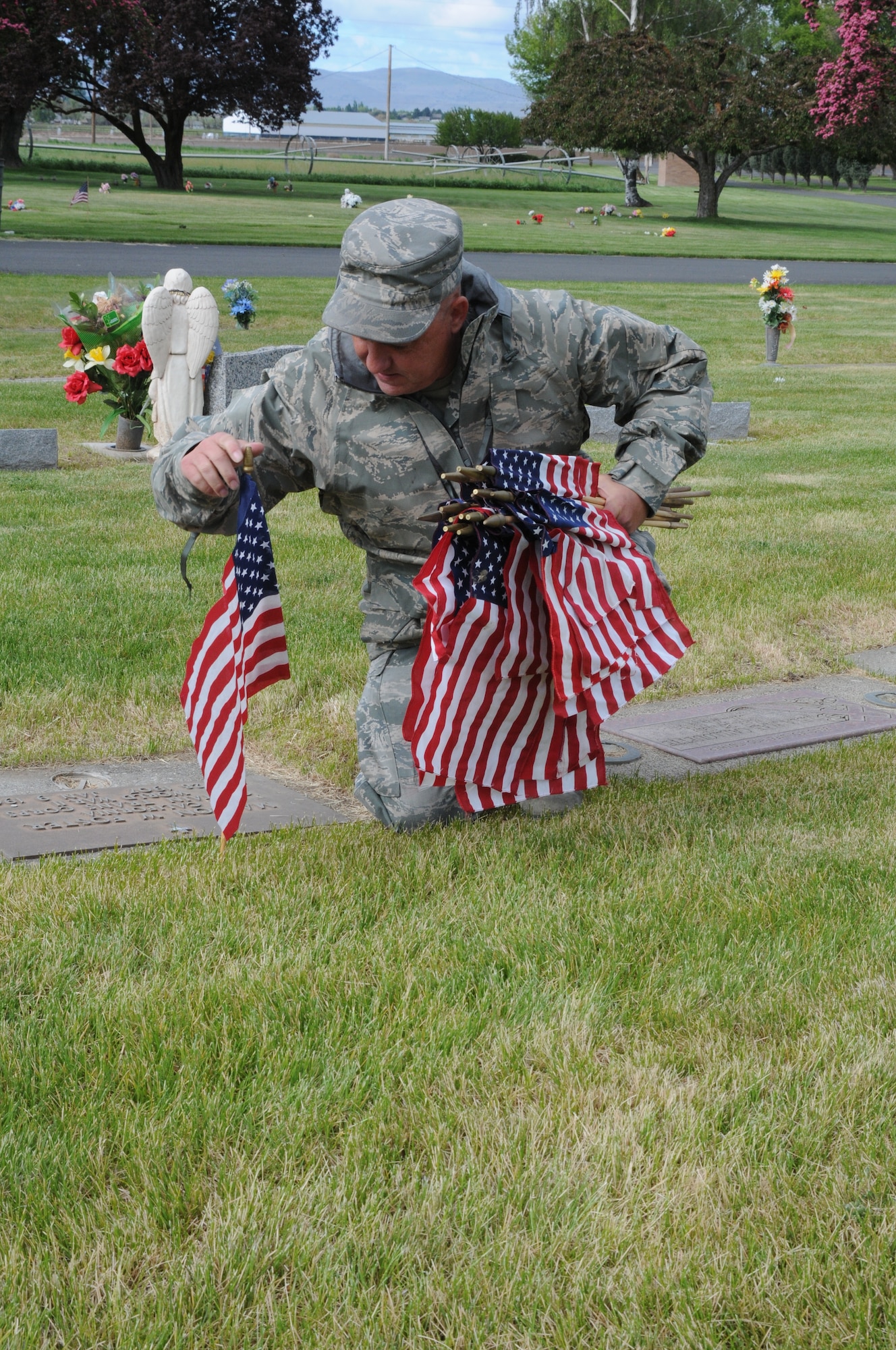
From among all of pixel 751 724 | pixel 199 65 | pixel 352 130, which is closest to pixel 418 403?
pixel 751 724

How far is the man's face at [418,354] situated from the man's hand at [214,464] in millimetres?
388

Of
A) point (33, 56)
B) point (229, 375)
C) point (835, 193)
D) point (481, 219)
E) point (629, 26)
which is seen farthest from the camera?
point (835, 193)

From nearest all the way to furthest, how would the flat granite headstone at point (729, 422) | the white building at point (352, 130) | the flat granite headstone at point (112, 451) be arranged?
the flat granite headstone at point (112, 451) → the flat granite headstone at point (729, 422) → the white building at point (352, 130)

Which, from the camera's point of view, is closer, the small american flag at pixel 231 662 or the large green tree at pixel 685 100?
the small american flag at pixel 231 662

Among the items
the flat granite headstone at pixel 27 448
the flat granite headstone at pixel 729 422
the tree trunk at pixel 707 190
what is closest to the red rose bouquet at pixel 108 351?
the flat granite headstone at pixel 27 448

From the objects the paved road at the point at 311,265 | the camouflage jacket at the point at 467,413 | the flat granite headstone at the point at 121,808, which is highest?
the paved road at the point at 311,265

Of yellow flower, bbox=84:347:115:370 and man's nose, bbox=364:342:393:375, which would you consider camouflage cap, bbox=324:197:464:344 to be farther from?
yellow flower, bbox=84:347:115:370

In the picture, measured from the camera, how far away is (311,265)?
2381 centimetres

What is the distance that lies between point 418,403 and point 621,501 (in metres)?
0.59

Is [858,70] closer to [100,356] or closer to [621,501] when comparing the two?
[100,356]

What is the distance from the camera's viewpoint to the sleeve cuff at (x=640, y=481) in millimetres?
3705

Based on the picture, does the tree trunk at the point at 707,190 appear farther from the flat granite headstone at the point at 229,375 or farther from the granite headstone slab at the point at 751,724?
the granite headstone slab at the point at 751,724

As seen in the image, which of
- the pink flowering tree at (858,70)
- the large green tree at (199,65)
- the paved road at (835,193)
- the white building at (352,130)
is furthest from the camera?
the white building at (352,130)

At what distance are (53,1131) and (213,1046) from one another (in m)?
0.35
